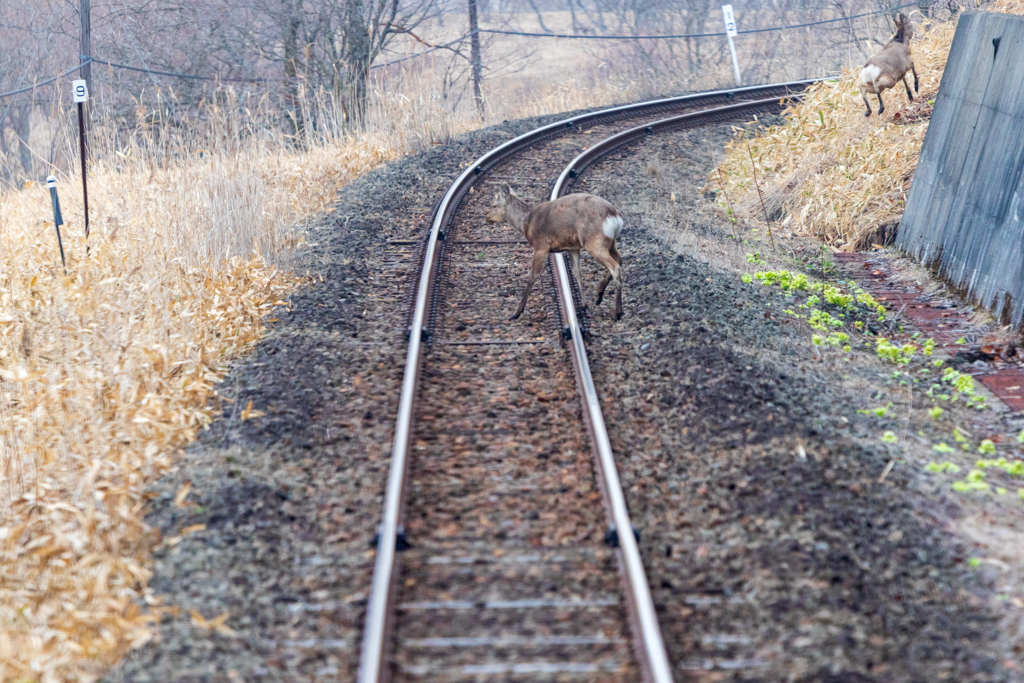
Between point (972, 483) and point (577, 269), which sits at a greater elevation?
point (577, 269)

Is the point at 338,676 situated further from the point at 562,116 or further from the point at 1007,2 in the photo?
the point at 562,116

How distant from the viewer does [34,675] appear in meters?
4.02

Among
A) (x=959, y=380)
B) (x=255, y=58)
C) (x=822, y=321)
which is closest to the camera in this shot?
(x=959, y=380)

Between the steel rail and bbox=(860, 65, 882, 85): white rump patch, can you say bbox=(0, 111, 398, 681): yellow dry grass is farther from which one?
bbox=(860, 65, 882, 85): white rump patch

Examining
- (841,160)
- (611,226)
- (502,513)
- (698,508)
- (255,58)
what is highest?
(255,58)

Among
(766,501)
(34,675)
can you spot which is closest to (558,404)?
(766,501)

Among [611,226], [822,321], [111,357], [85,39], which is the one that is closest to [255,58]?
[85,39]

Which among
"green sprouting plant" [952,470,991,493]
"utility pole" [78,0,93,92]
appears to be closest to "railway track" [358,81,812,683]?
"green sprouting plant" [952,470,991,493]

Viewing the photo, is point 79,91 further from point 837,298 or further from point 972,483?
point 972,483

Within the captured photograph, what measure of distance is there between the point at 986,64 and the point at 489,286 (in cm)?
604

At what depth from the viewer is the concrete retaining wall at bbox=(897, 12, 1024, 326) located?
853cm

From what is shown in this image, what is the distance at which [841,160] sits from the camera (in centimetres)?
1355

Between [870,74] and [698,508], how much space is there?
36.3 feet

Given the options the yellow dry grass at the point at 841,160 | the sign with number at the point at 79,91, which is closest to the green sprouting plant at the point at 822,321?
the yellow dry grass at the point at 841,160
